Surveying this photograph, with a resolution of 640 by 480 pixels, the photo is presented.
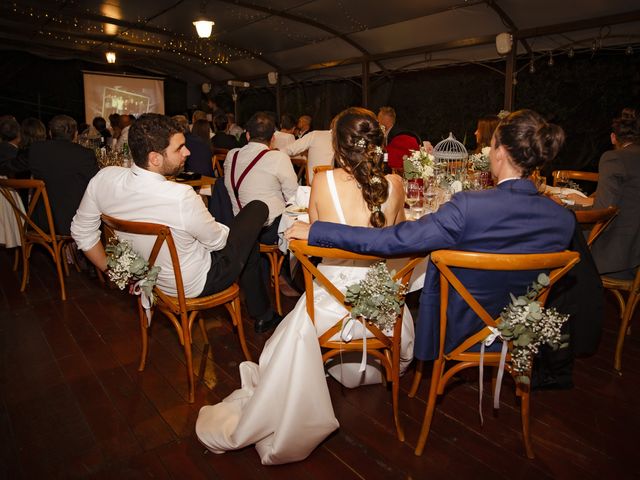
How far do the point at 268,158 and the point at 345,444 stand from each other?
6.76ft

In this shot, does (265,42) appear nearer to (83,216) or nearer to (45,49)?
(45,49)

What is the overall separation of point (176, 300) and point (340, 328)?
0.90 m

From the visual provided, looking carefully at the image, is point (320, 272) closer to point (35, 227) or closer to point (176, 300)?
point (176, 300)

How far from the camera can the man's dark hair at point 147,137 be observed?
204 cm

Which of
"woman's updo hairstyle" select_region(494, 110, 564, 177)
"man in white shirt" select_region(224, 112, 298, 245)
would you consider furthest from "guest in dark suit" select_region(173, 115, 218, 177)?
"woman's updo hairstyle" select_region(494, 110, 564, 177)

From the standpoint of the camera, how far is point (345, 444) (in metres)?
1.97

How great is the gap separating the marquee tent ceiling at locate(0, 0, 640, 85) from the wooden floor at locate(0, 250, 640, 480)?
15.4 feet

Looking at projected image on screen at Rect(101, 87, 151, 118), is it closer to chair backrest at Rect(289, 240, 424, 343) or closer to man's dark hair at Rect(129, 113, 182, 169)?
man's dark hair at Rect(129, 113, 182, 169)

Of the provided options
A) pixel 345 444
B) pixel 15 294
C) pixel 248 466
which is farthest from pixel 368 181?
pixel 15 294

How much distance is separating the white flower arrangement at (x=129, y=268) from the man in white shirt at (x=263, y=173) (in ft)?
4.14

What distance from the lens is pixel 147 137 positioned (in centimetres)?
205

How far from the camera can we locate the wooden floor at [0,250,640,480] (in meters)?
1.83

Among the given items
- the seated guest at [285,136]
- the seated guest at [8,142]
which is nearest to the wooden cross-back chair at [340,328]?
the seated guest at [8,142]

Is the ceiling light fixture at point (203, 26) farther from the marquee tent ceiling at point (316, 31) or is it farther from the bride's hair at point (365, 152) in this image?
the bride's hair at point (365, 152)
